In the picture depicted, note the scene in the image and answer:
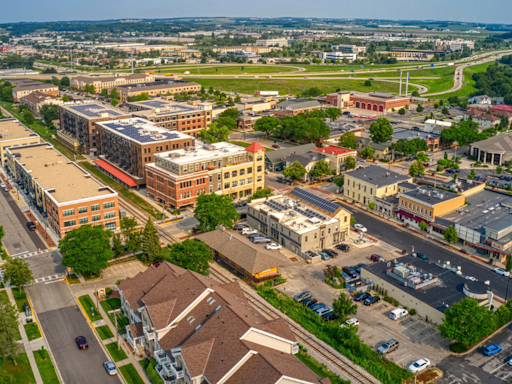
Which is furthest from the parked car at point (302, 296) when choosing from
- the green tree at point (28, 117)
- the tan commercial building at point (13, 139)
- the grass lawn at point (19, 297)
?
the green tree at point (28, 117)

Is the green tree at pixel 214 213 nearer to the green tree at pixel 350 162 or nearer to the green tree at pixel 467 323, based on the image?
the green tree at pixel 467 323

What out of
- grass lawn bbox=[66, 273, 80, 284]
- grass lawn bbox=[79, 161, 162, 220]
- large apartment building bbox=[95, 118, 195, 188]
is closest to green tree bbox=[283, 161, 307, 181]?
large apartment building bbox=[95, 118, 195, 188]

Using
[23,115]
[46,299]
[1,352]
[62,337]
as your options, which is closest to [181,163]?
[46,299]

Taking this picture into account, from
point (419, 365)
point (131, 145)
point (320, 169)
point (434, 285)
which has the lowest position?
point (419, 365)

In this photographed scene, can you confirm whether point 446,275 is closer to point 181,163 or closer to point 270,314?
point 270,314

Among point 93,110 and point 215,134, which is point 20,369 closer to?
point 215,134

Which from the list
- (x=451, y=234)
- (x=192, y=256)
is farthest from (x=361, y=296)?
(x=451, y=234)
